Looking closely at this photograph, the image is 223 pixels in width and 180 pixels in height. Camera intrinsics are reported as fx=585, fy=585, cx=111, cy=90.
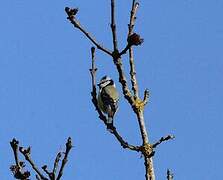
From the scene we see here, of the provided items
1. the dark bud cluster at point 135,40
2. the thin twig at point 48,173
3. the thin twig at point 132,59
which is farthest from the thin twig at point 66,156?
the dark bud cluster at point 135,40

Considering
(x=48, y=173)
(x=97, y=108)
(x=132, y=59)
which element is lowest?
(x=48, y=173)

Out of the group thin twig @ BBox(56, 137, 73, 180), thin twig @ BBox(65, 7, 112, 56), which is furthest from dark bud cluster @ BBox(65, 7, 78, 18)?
thin twig @ BBox(56, 137, 73, 180)

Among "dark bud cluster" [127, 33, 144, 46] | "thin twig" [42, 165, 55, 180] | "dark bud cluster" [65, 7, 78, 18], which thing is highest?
"dark bud cluster" [65, 7, 78, 18]

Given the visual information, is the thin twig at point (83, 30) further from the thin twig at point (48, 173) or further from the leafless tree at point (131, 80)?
the thin twig at point (48, 173)

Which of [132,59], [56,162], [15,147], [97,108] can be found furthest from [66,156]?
[132,59]

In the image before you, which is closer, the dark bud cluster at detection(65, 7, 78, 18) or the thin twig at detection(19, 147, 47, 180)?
the thin twig at detection(19, 147, 47, 180)

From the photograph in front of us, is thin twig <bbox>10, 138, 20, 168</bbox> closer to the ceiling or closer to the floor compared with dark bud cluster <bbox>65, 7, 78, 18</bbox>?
closer to the floor

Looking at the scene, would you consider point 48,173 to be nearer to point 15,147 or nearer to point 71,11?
point 15,147

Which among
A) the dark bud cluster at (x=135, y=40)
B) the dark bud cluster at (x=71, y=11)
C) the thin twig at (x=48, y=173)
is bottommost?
the thin twig at (x=48, y=173)

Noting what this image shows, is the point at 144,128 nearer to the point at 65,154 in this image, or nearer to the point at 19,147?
the point at 65,154

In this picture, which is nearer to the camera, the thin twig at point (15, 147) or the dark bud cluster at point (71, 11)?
the thin twig at point (15, 147)

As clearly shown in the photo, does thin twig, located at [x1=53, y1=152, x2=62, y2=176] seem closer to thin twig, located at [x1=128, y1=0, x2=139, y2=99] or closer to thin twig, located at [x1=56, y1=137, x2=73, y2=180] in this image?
thin twig, located at [x1=56, y1=137, x2=73, y2=180]

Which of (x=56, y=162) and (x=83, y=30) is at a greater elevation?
(x=83, y=30)

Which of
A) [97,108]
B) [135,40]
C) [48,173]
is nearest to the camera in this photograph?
[48,173]
